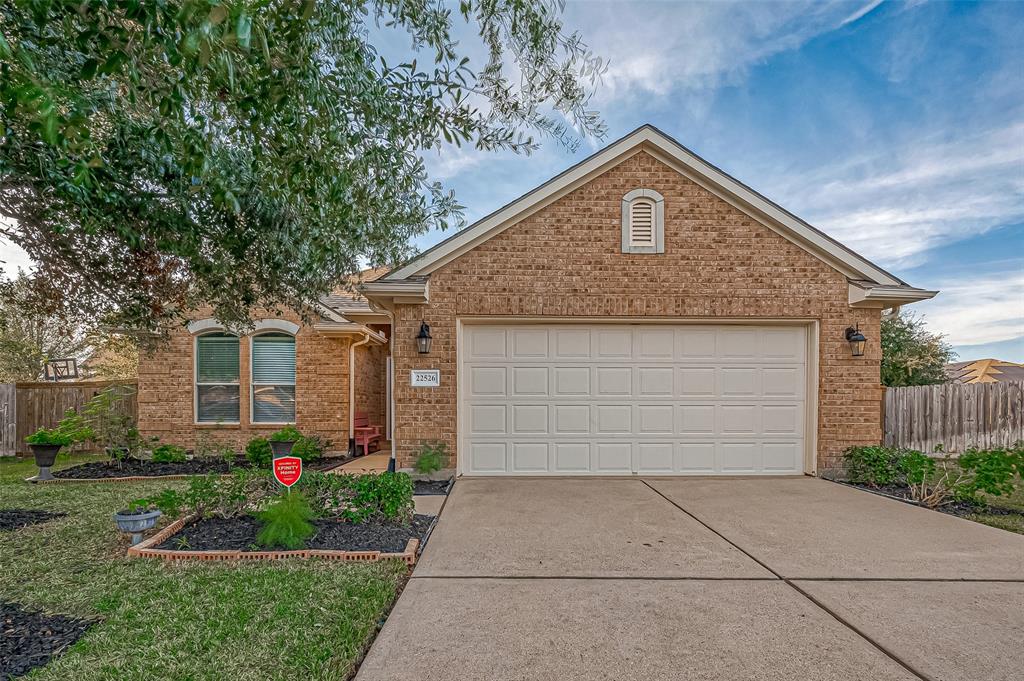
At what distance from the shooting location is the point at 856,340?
7.50 m

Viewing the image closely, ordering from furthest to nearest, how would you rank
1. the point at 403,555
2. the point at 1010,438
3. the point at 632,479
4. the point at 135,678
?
the point at 1010,438 → the point at 632,479 → the point at 403,555 → the point at 135,678

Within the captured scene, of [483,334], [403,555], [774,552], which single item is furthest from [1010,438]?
[403,555]

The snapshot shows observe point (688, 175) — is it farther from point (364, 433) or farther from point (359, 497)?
point (364, 433)

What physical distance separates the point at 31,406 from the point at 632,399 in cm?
1293

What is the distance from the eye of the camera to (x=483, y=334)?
7.67m

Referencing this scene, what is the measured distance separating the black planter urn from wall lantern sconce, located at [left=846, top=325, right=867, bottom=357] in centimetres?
1256

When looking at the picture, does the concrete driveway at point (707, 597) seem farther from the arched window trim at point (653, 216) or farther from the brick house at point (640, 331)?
the arched window trim at point (653, 216)

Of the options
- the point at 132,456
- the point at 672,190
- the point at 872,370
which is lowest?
the point at 132,456

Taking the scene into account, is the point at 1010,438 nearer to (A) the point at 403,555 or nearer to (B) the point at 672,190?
(B) the point at 672,190

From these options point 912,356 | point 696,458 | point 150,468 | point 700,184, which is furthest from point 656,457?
point 912,356

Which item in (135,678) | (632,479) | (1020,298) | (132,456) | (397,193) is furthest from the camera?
(1020,298)

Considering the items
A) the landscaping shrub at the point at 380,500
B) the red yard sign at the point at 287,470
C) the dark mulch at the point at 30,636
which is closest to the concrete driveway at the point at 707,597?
the landscaping shrub at the point at 380,500

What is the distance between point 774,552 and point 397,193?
4.75m

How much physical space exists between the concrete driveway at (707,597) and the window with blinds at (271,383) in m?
6.11
